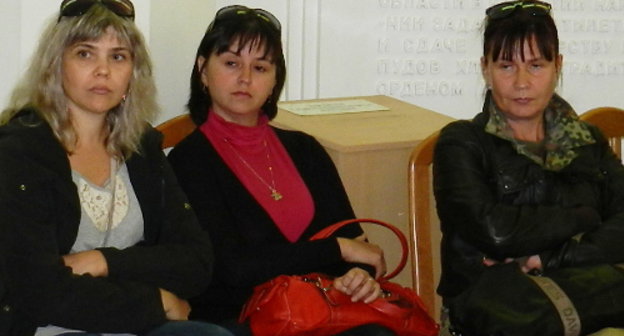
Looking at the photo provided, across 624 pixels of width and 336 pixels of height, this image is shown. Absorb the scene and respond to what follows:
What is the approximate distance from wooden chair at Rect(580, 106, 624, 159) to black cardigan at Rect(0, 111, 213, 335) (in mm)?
1328

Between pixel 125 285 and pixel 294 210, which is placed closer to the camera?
pixel 125 285

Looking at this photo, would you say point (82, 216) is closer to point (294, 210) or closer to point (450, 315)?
point (294, 210)

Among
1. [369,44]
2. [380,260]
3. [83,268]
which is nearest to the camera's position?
[83,268]

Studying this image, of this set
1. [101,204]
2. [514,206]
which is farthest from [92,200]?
[514,206]

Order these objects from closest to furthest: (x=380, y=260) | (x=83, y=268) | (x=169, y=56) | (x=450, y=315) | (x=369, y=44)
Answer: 1. (x=83, y=268)
2. (x=450, y=315)
3. (x=380, y=260)
4. (x=169, y=56)
5. (x=369, y=44)

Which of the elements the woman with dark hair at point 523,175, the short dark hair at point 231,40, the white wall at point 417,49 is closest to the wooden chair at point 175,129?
the short dark hair at point 231,40

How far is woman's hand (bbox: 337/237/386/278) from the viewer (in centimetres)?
270

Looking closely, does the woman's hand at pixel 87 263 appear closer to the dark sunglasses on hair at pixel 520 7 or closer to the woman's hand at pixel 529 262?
the woman's hand at pixel 529 262

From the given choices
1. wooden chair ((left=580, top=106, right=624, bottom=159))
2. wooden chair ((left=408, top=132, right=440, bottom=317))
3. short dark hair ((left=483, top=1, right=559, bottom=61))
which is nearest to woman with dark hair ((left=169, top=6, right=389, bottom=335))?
wooden chair ((left=408, top=132, right=440, bottom=317))

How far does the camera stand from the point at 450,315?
2.54 metres

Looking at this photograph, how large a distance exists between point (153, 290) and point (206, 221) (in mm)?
324

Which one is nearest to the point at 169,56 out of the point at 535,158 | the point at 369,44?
the point at 369,44

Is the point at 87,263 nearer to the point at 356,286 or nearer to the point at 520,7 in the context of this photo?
the point at 356,286

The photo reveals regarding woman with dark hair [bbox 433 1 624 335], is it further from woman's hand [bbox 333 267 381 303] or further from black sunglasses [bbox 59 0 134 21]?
black sunglasses [bbox 59 0 134 21]
